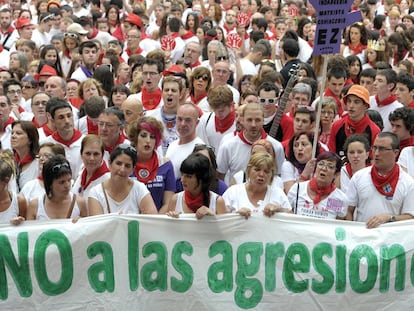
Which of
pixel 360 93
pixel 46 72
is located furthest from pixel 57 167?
pixel 46 72

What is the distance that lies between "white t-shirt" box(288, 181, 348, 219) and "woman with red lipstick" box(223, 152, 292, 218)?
25 cm

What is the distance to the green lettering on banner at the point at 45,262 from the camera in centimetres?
722

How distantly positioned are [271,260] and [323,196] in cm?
81

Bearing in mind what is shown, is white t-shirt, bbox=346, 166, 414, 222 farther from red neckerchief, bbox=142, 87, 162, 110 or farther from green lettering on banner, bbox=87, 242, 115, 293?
red neckerchief, bbox=142, 87, 162, 110

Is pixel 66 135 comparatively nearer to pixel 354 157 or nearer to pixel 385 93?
pixel 354 157

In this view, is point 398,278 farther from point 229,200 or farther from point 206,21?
point 206,21

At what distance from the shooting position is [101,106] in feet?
32.0

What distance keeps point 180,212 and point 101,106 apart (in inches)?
101

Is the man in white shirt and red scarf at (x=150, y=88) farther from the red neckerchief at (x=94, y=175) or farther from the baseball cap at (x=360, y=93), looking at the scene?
the red neckerchief at (x=94, y=175)

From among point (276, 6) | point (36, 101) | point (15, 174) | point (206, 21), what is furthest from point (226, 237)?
point (276, 6)

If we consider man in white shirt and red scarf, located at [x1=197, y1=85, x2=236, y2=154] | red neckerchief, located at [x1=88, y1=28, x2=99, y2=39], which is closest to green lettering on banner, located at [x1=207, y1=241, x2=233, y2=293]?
man in white shirt and red scarf, located at [x1=197, y1=85, x2=236, y2=154]

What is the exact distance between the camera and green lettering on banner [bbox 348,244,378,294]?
23.8 feet

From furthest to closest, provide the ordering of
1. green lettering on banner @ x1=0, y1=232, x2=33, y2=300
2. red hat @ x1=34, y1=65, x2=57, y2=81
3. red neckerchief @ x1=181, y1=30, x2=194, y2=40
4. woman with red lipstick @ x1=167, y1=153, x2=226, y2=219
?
1. red neckerchief @ x1=181, y1=30, x2=194, y2=40
2. red hat @ x1=34, y1=65, x2=57, y2=81
3. woman with red lipstick @ x1=167, y1=153, x2=226, y2=219
4. green lettering on banner @ x1=0, y1=232, x2=33, y2=300

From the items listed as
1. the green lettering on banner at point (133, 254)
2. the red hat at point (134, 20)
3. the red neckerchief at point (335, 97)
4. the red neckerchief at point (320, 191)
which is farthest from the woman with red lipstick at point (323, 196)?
the red hat at point (134, 20)
